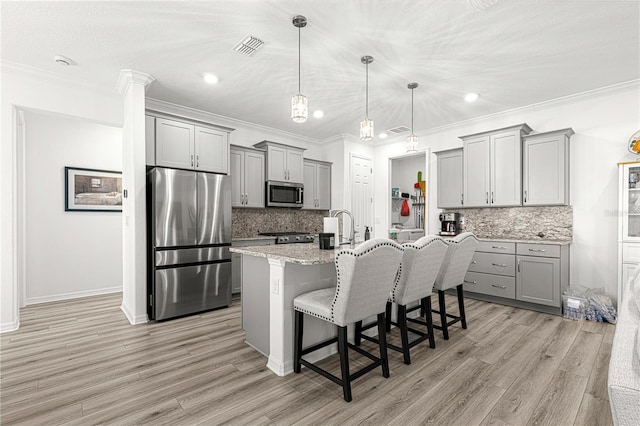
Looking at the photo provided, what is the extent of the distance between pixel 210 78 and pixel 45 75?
176 centimetres

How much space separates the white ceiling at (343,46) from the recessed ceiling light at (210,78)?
0.08m

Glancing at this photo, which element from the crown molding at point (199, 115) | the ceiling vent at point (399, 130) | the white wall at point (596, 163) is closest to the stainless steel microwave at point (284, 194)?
the crown molding at point (199, 115)

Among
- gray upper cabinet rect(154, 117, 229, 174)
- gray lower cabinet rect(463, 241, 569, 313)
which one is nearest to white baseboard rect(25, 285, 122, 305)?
gray upper cabinet rect(154, 117, 229, 174)

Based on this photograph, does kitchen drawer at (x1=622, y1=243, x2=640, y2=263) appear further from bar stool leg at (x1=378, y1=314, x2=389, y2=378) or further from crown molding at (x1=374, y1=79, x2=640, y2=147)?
bar stool leg at (x1=378, y1=314, x2=389, y2=378)

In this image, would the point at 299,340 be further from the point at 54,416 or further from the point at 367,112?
the point at 367,112

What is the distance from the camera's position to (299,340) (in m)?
2.30

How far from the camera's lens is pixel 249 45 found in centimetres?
285

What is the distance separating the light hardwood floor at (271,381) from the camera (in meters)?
1.88

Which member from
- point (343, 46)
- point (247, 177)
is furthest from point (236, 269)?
point (343, 46)

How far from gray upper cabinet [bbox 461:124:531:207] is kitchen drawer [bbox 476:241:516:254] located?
0.60m

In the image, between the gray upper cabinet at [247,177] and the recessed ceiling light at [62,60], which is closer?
the recessed ceiling light at [62,60]

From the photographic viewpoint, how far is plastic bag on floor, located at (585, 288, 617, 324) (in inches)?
135

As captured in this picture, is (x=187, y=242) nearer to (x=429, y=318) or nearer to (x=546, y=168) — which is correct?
(x=429, y=318)

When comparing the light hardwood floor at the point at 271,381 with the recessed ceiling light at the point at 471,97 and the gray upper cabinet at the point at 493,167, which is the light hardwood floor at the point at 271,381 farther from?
the recessed ceiling light at the point at 471,97
